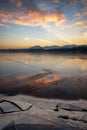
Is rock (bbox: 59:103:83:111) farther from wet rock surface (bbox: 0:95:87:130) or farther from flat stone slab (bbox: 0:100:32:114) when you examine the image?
flat stone slab (bbox: 0:100:32:114)

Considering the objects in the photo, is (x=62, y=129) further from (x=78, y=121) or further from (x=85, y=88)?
(x=85, y=88)

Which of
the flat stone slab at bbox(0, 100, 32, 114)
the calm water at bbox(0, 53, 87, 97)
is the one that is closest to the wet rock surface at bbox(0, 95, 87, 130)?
the flat stone slab at bbox(0, 100, 32, 114)

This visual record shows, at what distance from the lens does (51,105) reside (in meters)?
6.91

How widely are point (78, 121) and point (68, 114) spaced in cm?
65

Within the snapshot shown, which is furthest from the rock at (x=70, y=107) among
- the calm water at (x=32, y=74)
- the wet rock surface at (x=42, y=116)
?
the calm water at (x=32, y=74)

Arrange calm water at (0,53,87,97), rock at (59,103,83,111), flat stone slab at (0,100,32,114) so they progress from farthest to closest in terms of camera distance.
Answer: calm water at (0,53,87,97)
rock at (59,103,83,111)
flat stone slab at (0,100,32,114)

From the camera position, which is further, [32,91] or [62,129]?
[32,91]

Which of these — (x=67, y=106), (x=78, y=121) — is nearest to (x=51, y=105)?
(x=67, y=106)

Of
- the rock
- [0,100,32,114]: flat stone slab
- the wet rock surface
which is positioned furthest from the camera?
the rock

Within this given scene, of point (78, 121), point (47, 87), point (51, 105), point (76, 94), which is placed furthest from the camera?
point (47, 87)

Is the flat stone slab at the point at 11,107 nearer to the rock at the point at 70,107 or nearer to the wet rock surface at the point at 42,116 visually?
the wet rock surface at the point at 42,116

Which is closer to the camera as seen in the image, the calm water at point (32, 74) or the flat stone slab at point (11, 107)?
the flat stone slab at point (11, 107)

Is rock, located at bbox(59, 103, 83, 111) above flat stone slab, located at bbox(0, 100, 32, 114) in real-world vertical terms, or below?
below

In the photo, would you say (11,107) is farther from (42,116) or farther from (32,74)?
(32,74)
